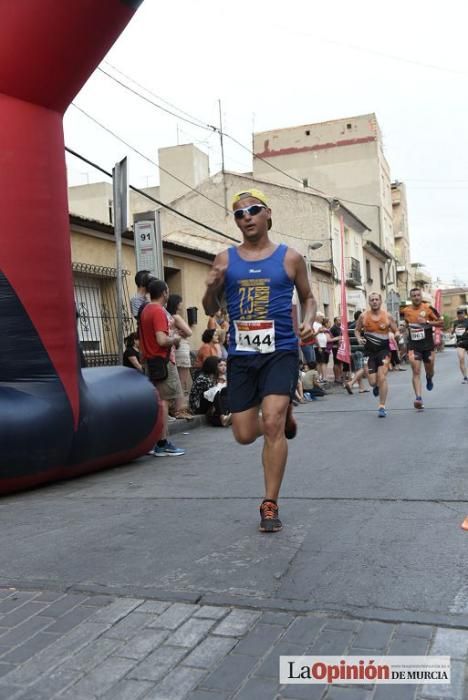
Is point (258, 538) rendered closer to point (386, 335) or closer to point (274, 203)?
point (386, 335)

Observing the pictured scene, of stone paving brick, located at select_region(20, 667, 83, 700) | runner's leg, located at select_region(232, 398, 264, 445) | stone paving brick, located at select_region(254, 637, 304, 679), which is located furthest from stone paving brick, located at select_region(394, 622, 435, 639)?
runner's leg, located at select_region(232, 398, 264, 445)

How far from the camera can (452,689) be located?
7.23 feet

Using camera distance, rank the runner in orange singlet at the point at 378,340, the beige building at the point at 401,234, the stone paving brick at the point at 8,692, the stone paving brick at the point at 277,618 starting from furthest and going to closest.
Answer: the beige building at the point at 401,234
the runner in orange singlet at the point at 378,340
the stone paving brick at the point at 277,618
the stone paving brick at the point at 8,692

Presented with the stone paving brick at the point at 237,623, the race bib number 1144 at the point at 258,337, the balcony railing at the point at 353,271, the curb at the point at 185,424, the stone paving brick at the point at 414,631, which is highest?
the balcony railing at the point at 353,271

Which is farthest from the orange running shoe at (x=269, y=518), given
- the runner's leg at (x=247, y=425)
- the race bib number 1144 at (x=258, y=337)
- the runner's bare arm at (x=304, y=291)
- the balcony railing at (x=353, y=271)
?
the balcony railing at (x=353, y=271)

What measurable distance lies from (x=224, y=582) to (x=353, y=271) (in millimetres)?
33867

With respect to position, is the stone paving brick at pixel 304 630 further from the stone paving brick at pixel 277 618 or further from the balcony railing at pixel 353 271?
the balcony railing at pixel 353 271

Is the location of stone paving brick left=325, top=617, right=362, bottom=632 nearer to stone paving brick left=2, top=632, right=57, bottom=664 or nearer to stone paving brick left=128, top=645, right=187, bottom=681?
stone paving brick left=128, top=645, right=187, bottom=681

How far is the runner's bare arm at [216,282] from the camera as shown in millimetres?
4293

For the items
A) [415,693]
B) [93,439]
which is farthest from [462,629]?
[93,439]

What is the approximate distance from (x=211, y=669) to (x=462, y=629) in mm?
935

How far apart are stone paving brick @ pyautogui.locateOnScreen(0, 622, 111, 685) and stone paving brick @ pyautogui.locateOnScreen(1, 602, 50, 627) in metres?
0.28

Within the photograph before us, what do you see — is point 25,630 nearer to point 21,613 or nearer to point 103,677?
point 21,613

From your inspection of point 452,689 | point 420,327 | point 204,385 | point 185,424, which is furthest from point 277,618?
point 420,327
